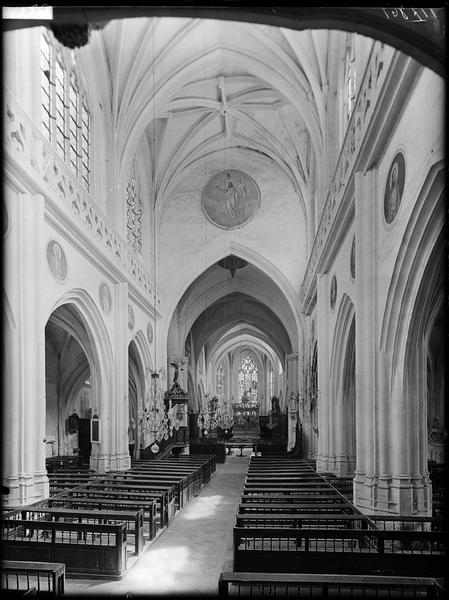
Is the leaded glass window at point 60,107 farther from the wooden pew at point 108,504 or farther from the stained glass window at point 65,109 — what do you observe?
the wooden pew at point 108,504

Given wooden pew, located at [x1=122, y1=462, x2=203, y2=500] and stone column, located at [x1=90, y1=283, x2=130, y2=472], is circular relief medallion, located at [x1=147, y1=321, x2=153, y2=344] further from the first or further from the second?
wooden pew, located at [x1=122, y1=462, x2=203, y2=500]

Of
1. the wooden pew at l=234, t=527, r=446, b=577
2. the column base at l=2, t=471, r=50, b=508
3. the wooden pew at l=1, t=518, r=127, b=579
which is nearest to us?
the wooden pew at l=234, t=527, r=446, b=577

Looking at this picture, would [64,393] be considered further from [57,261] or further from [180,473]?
[57,261]

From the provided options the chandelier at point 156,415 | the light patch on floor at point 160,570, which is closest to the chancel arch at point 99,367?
the chandelier at point 156,415

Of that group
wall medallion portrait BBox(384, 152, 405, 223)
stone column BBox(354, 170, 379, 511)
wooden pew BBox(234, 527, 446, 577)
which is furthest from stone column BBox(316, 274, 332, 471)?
wooden pew BBox(234, 527, 446, 577)

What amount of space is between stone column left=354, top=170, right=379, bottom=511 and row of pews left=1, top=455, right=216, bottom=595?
163 inches

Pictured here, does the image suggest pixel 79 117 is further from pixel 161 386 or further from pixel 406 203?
pixel 161 386

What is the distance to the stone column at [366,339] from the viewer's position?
1038cm

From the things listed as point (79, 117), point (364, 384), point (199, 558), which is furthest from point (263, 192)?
point (199, 558)

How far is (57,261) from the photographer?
14078 millimetres

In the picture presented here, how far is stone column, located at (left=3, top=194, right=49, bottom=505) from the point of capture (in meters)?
11.1

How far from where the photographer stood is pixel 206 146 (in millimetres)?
27188

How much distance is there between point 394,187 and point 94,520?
8372 mm

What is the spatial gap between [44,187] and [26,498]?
21.2 feet
